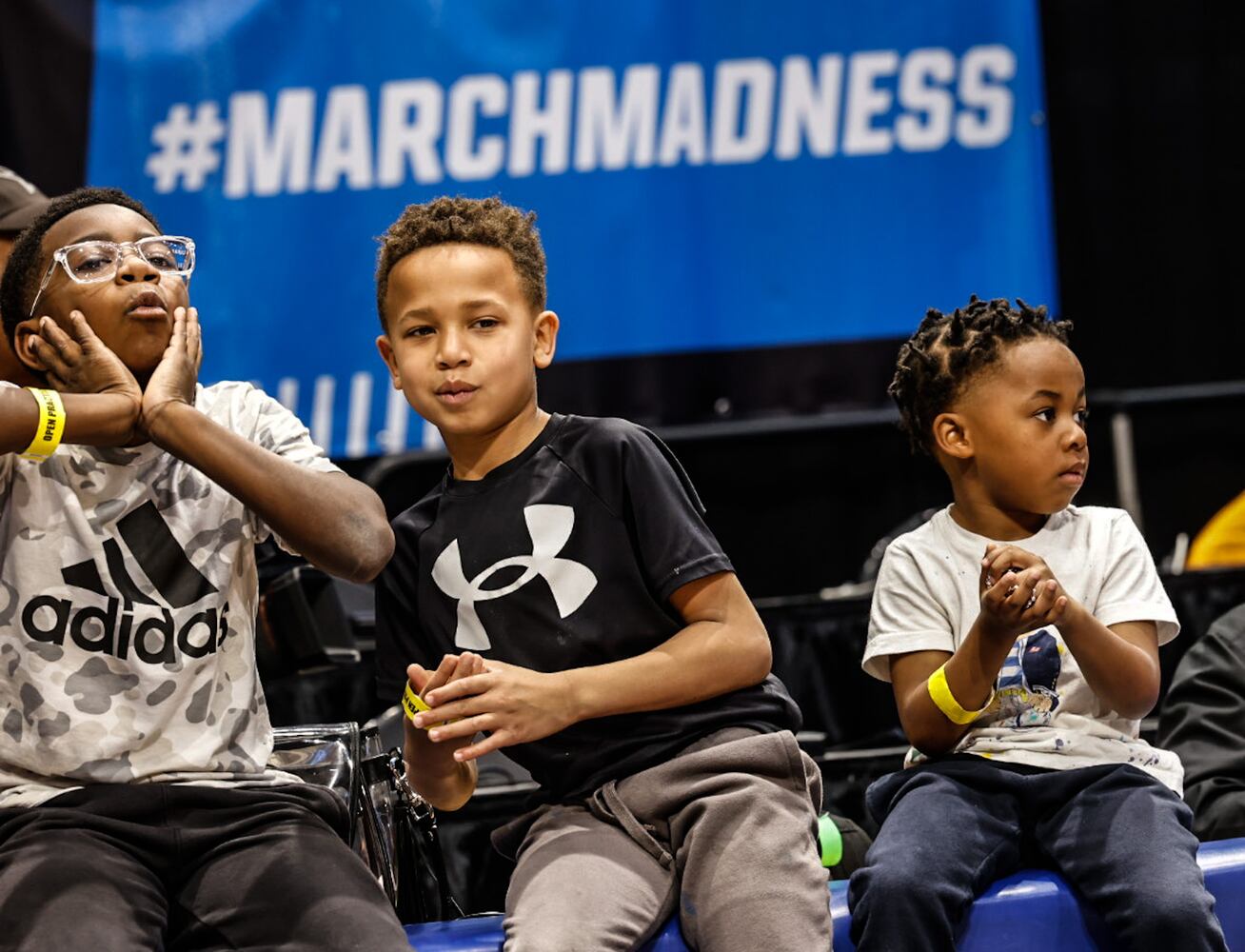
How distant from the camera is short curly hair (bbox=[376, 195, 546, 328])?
2.02m

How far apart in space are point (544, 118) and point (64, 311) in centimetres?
233

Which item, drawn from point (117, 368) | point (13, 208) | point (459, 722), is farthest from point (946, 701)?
point (13, 208)

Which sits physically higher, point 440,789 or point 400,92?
point 400,92

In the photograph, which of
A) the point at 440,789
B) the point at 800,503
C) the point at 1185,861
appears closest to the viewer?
the point at 1185,861

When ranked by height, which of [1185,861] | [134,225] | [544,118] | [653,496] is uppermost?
[544,118]

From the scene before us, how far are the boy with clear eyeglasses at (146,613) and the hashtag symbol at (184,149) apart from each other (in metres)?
2.04

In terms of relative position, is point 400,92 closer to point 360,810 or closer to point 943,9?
point 943,9

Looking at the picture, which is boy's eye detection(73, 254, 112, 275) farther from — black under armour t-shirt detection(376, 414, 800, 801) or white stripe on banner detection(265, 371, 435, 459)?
white stripe on banner detection(265, 371, 435, 459)

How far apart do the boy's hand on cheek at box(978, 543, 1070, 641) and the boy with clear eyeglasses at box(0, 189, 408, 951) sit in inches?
29.7

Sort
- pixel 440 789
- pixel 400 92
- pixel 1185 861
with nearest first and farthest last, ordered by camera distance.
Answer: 1. pixel 1185 861
2. pixel 440 789
3. pixel 400 92

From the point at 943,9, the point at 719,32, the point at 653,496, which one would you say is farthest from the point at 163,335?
the point at 943,9

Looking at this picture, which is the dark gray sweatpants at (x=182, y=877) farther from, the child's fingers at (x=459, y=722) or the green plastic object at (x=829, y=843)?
the green plastic object at (x=829, y=843)

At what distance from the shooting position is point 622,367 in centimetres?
412

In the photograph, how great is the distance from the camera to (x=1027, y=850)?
6.49ft
